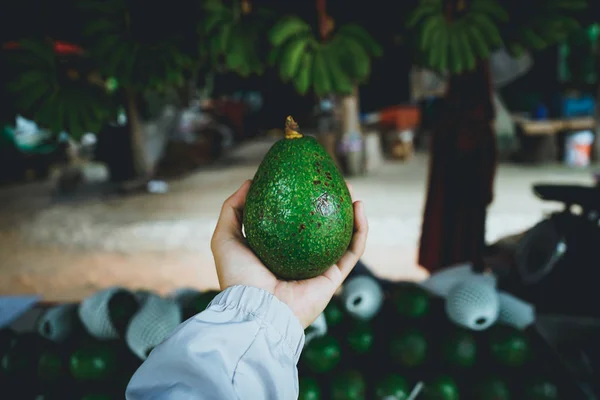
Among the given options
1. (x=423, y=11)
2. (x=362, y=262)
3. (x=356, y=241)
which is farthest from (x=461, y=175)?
(x=356, y=241)

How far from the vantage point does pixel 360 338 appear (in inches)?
65.6

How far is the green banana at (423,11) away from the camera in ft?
6.11

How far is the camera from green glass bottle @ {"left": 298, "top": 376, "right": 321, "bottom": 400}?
1.53 metres

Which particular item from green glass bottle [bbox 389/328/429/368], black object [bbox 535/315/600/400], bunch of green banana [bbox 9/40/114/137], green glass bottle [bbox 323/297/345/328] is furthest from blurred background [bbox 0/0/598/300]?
black object [bbox 535/315/600/400]

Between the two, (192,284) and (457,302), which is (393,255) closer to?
(192,284)

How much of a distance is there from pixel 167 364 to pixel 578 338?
60.3 inches

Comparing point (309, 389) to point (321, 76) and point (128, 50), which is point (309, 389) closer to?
point (321, 76)

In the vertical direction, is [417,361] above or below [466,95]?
below

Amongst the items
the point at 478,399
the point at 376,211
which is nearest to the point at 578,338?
the point at 478,399

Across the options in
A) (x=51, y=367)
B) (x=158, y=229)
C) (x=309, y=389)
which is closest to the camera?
(x=309, y=389)

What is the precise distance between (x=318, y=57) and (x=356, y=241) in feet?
3.14

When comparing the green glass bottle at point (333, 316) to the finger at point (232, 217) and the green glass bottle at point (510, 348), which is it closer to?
the green glass bottle at point (510, 348)

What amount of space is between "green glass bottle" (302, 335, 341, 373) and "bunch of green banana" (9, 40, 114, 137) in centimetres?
112

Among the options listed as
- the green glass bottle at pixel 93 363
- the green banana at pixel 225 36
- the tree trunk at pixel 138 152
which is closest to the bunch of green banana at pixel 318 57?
the green banana at pixel 225 36
